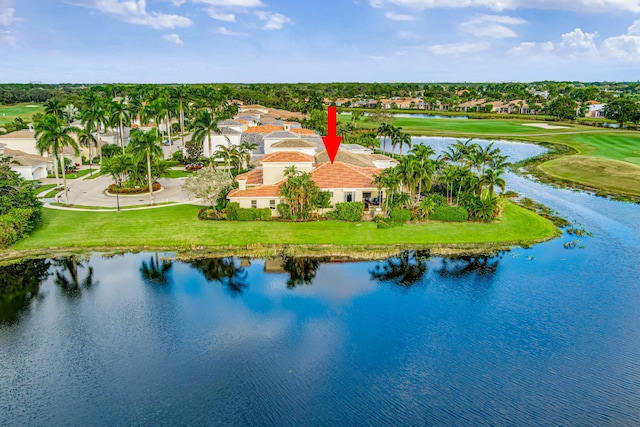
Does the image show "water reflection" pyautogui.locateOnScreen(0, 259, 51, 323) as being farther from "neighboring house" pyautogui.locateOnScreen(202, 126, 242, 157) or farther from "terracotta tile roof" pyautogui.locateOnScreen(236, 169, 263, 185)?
"neighboring house" pyautogui.locateOnScreen(202, 126, 242, 157)

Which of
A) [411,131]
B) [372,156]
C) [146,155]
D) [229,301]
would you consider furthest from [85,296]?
[411,131]

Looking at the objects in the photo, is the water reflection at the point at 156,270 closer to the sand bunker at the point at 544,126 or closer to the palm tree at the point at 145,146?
the palm tree at the point at 145,146

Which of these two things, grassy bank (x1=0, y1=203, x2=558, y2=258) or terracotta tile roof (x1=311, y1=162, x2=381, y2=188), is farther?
terracotta tile roof (x1=311, y1=162, x2=381, y2=188)

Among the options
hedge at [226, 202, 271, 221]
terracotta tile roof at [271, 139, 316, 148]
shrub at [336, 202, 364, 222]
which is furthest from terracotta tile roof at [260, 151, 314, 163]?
terracotta tile roof at [271, 139, 316, 148]

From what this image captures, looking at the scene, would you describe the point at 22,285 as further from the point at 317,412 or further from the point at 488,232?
the point at 488,232

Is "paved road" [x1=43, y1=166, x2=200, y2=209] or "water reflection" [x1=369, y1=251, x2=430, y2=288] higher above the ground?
"paved road" [x1=43, y1=166, x2=200, y2=209]

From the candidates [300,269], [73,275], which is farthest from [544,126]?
[73,275]
